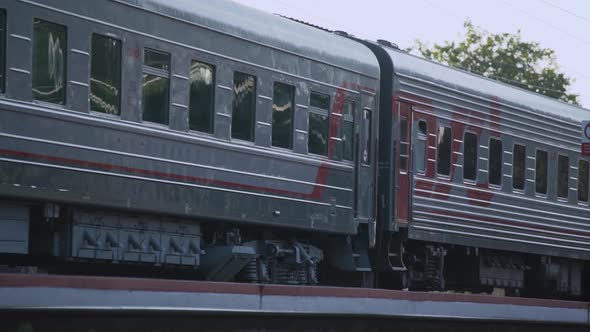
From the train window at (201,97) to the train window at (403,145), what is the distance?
14.9ft

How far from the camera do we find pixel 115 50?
1321 centimetres

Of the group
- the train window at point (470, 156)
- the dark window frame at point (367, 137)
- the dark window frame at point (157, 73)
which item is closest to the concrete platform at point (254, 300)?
the dark window frame at point (157, 73)

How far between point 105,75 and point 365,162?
18.5 ft

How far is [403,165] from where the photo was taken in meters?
18.5

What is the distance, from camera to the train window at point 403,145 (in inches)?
725

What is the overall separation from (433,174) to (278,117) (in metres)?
4.13

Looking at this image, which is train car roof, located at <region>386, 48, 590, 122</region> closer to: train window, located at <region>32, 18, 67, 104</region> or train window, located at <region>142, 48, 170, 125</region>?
train window, located at <region>142, 48, 170, 125</region>

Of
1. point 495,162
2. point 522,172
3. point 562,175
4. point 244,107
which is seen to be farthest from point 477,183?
point 244,107

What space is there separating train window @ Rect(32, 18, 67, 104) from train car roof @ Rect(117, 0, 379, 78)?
3.74 ft

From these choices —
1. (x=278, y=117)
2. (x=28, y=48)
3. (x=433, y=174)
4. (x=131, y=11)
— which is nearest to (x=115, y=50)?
(x=131, y=11)

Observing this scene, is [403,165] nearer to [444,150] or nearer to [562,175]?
[444,150]

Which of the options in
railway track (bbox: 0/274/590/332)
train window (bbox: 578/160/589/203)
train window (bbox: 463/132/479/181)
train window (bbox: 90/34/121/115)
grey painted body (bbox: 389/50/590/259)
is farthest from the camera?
train window (bbox: 578/160/589/203)

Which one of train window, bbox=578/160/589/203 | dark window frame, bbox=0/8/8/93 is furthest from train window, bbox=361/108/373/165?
train window, bbox=578/160/589/203

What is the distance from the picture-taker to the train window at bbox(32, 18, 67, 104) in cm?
1216
